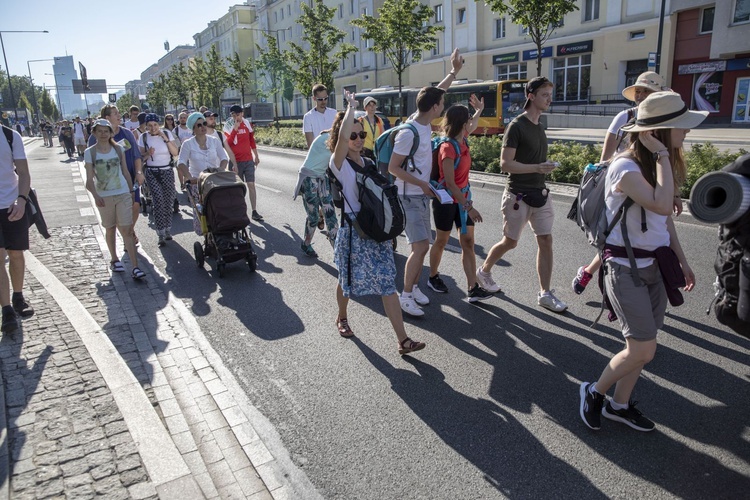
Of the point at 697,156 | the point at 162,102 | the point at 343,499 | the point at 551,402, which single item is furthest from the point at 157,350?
the point at 162,102

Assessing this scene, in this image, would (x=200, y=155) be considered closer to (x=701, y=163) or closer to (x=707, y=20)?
(x=701, y=163)

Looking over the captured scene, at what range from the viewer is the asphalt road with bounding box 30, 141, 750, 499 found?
3.01 metres

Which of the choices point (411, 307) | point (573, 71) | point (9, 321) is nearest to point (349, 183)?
point (411, 307)

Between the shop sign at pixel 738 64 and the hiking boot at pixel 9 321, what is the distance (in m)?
35.6

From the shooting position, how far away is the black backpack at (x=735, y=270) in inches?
101

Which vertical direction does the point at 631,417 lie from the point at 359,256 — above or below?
below

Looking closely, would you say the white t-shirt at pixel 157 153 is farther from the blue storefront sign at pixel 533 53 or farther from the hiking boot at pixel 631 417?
the blue storefront sign at pixel 533 53

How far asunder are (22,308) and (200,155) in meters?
3.31

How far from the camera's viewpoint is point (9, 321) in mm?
5141

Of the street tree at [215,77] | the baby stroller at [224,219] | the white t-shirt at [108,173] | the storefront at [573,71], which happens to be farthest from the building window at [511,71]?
the white t-shirt at [108,173]

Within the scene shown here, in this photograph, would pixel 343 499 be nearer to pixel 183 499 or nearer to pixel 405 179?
pixel 183 499

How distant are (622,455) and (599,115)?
35368mm

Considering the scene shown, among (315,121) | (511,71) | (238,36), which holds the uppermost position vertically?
(238,36)

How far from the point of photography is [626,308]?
10.2 feet
